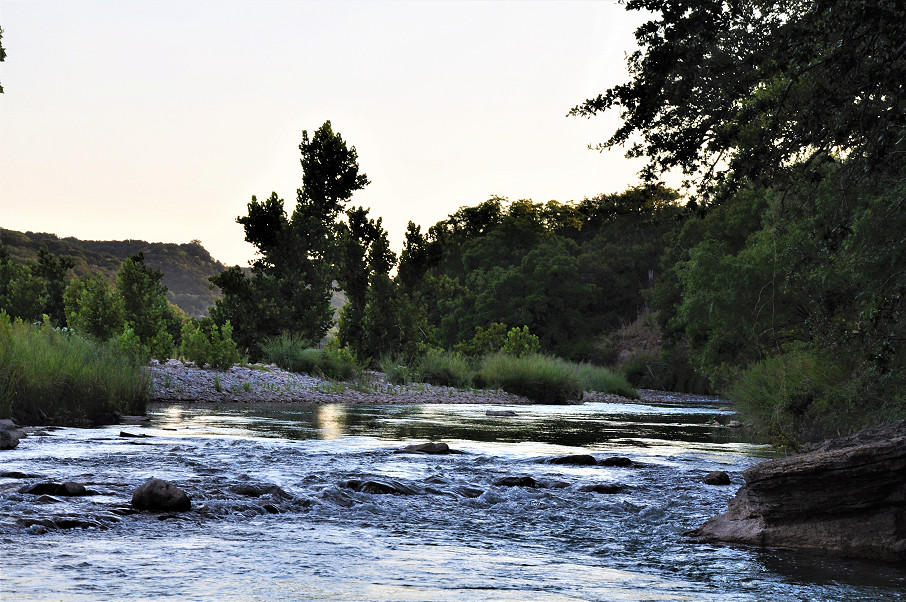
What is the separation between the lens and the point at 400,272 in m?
34.9

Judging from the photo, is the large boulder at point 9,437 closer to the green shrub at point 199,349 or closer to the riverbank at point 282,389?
the riverbank at point 282,389

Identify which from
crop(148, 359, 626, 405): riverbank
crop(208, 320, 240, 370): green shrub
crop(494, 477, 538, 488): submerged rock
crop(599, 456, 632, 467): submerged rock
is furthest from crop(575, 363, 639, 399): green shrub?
crop(494, 477, 538, 488): submerged rock

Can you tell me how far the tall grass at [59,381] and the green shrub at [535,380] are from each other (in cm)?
1735

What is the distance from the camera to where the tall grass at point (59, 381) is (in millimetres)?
12383

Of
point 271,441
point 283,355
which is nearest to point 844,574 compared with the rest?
point 271,441

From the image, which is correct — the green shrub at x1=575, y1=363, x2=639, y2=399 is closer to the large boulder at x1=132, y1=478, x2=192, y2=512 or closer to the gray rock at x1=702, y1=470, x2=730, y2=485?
the gray rock at x1=702, y1=470, x2=730, y2=485

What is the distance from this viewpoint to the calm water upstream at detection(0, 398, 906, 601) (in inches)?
161

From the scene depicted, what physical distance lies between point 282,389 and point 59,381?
11.0 m

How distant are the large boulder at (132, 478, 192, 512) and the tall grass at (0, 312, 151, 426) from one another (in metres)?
7.26

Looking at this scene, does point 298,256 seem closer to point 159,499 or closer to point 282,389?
point 282,389

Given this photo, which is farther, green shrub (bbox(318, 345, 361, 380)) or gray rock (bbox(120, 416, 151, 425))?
green shrub (bbox(318, 345, 361, 380))

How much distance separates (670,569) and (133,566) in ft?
9.40

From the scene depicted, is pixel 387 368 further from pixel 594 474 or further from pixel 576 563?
pixel 576 563

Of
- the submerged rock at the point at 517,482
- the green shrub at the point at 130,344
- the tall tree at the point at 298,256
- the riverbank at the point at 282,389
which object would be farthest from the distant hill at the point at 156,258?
the submerged rock at the point at 517,482
